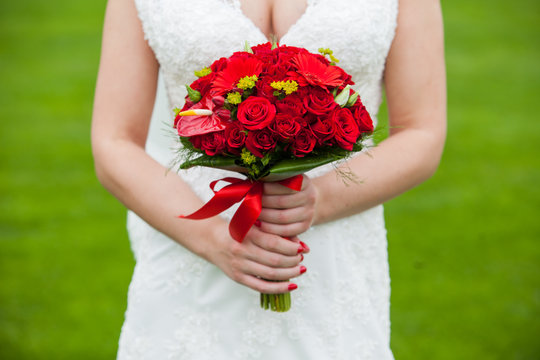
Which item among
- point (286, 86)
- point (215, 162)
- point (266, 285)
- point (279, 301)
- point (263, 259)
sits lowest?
point (279, 301)

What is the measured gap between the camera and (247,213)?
2.35m

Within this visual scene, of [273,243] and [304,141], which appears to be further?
[273,243]

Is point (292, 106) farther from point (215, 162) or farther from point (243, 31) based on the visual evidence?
point (243, 31)

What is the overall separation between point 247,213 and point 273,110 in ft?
1.36

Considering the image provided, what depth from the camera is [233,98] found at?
2.17 metres

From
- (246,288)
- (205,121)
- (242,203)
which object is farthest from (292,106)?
(246,288)

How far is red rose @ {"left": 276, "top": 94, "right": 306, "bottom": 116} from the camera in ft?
7.11

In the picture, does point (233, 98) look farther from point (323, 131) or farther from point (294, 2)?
point (294, 2)

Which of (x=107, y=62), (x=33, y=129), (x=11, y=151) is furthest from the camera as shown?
(x=33, y=129)

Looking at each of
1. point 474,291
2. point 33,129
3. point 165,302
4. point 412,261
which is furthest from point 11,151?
point 165,302

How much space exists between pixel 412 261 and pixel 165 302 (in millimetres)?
4836

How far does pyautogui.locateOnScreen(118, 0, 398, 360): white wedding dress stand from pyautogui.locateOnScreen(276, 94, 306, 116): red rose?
23.9 inches

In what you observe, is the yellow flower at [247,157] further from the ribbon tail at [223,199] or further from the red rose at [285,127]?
the ribbon tail at [223,199]

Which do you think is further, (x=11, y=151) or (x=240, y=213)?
(x=11, y=151)
